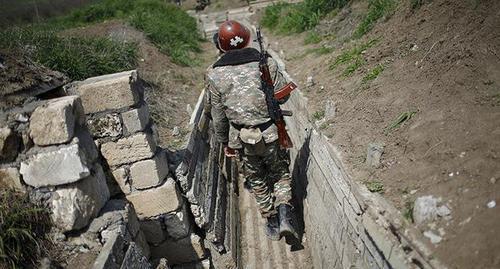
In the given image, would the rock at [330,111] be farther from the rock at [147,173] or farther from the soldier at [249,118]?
the rock at [147,173]

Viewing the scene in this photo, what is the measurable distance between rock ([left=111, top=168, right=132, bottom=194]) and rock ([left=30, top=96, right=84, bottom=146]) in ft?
2.83

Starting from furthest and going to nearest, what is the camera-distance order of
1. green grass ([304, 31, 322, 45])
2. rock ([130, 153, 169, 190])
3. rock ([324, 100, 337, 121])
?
green grass ([304, 31, 322, 45])
rock ([324, 100, 337, 121])
rock ([130, 153, 169, 190])

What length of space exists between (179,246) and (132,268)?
1.15m

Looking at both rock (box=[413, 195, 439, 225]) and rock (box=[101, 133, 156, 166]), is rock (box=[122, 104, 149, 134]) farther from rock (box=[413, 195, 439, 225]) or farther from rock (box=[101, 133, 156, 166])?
rock (box=[413, 195, 439, 225])

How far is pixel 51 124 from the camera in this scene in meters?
2.49

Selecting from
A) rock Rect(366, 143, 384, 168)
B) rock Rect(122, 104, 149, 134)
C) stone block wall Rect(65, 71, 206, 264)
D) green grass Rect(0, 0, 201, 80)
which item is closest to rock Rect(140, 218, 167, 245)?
stone block wall Rect(65, 71, 206, 264)

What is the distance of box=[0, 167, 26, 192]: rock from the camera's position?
2504mm

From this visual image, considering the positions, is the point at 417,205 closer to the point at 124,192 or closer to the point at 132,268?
the point at 132,268

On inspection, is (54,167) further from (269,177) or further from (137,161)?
(269,177)

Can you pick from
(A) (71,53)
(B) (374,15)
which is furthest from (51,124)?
(B) (374,15)

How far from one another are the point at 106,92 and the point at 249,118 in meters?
1.75

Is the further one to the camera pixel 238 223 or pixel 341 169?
pixel 238 223

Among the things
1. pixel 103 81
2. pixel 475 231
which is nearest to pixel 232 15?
pixel 103 81

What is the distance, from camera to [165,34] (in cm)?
1293
